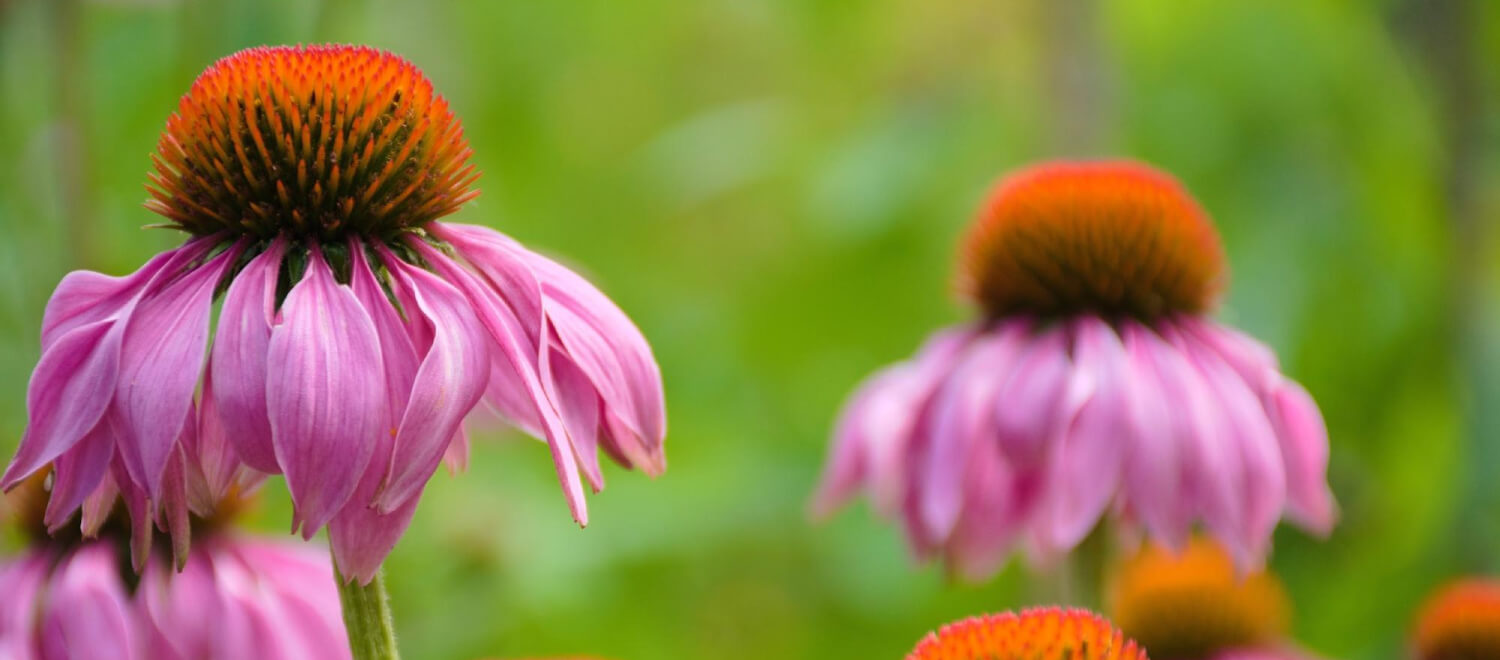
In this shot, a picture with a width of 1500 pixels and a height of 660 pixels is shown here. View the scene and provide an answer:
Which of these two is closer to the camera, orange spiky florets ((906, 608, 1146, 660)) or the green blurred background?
orange spiky florets ((906, 608, 1146, 660))

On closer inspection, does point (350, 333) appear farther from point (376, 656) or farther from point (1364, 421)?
point (1364, 421)

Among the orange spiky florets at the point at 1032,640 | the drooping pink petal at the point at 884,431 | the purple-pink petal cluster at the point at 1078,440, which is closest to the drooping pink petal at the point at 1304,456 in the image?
the purple-pink petal cluster at the point at 1078,440

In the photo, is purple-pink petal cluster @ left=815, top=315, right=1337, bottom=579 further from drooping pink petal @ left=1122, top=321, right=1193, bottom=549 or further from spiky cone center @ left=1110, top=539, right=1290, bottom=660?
spiky cone center @ left=1110, top=539, right=1290, bottom=660

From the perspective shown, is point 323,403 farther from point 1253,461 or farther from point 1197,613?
point 1197,613

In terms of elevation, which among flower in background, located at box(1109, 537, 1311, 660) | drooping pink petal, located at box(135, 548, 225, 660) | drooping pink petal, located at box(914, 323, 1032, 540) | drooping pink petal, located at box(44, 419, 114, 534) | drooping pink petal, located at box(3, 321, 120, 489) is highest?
drooping pink petal, located at box(3, 321, 120, 489)

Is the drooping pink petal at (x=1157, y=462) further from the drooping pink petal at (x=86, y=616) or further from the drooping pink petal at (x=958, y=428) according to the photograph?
the drooping pink petal at (x=86, y=616)

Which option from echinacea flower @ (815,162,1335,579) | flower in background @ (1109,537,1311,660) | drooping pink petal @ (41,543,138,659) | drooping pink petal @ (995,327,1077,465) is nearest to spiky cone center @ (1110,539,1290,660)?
flower in background @ (1109,537,1311,660)
